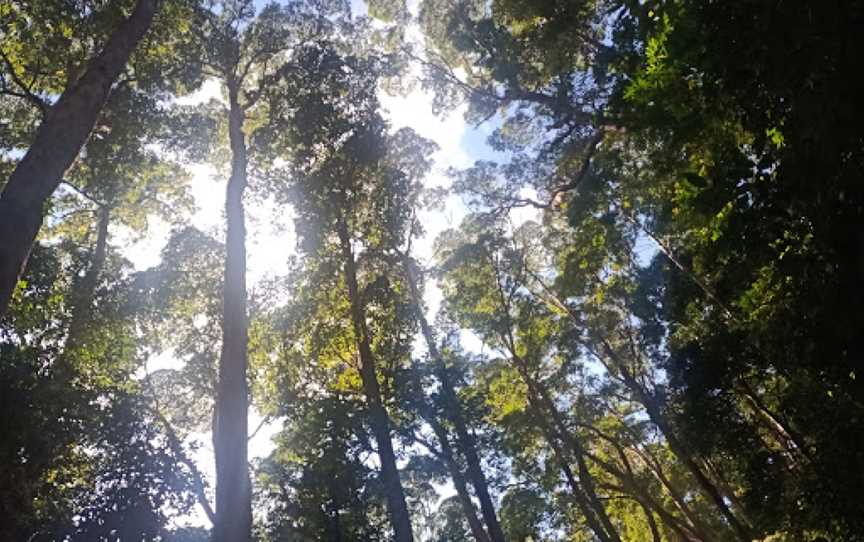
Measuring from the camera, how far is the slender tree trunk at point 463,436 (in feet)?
49.2

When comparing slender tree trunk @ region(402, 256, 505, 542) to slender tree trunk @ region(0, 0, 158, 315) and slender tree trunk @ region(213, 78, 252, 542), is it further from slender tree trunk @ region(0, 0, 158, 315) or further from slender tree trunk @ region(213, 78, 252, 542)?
slender tree trunk @ region(0, 0, 158, 315)

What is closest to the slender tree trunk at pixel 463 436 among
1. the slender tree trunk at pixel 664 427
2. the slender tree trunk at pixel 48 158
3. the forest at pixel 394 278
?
the forest at pixel 394 278

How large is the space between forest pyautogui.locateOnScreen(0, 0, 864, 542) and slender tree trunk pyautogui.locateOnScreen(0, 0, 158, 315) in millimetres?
30

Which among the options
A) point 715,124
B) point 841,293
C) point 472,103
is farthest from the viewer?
point 472,103

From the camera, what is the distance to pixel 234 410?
661 centimetres

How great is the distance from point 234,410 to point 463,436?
1099 centimetres

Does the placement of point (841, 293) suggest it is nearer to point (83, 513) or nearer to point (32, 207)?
point (32, 207)

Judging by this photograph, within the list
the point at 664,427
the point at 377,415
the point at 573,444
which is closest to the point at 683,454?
the point at 664,427

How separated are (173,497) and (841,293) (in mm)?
13241

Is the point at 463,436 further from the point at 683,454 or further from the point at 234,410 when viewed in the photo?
the point at 234,410

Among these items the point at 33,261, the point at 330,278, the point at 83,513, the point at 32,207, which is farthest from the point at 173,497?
the point at 32,207

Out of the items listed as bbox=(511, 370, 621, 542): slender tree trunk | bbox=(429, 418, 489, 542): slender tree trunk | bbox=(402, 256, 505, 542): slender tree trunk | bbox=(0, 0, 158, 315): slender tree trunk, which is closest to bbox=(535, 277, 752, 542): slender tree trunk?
bbox=(511, 370, 621, 542): slender tree trunk

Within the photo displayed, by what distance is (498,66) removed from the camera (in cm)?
1326

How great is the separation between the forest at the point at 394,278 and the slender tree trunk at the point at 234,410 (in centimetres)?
4
